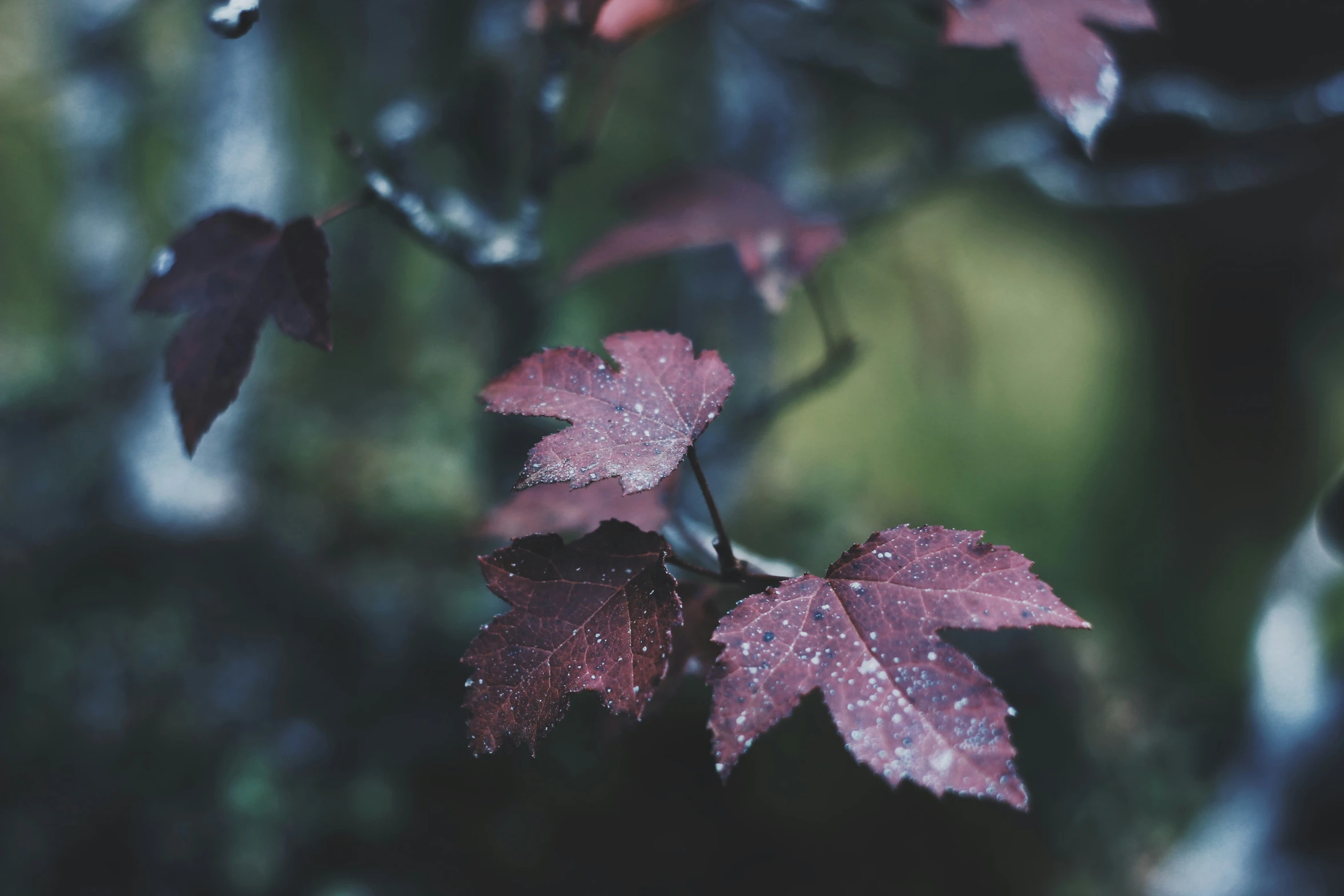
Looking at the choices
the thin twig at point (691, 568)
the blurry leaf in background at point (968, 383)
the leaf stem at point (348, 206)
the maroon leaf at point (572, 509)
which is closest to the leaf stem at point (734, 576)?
the thin twig at point (691, 568)

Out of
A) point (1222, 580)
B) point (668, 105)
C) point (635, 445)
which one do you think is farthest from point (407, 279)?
point (1222, 580)

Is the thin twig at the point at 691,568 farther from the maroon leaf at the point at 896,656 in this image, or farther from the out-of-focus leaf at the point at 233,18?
the out-of-focus leaf at the point at 233,18

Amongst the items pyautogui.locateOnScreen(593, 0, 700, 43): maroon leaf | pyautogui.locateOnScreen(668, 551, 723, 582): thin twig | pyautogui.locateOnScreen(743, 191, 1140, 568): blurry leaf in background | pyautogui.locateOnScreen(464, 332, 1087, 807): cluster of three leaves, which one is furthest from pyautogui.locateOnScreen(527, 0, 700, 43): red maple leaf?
pyautogui.locateOnScreen(743, 191, 1140, 568): blurry leaf in background

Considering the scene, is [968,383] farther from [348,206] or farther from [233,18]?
[233,18]

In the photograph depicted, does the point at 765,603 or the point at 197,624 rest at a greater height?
the point at 765,603

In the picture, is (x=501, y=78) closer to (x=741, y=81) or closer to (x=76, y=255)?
(x=741, y=81)

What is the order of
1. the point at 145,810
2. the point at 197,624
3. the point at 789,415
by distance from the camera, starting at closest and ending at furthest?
1. the point at 145,810
2. the point at 197,624
3. the point at 789,415
